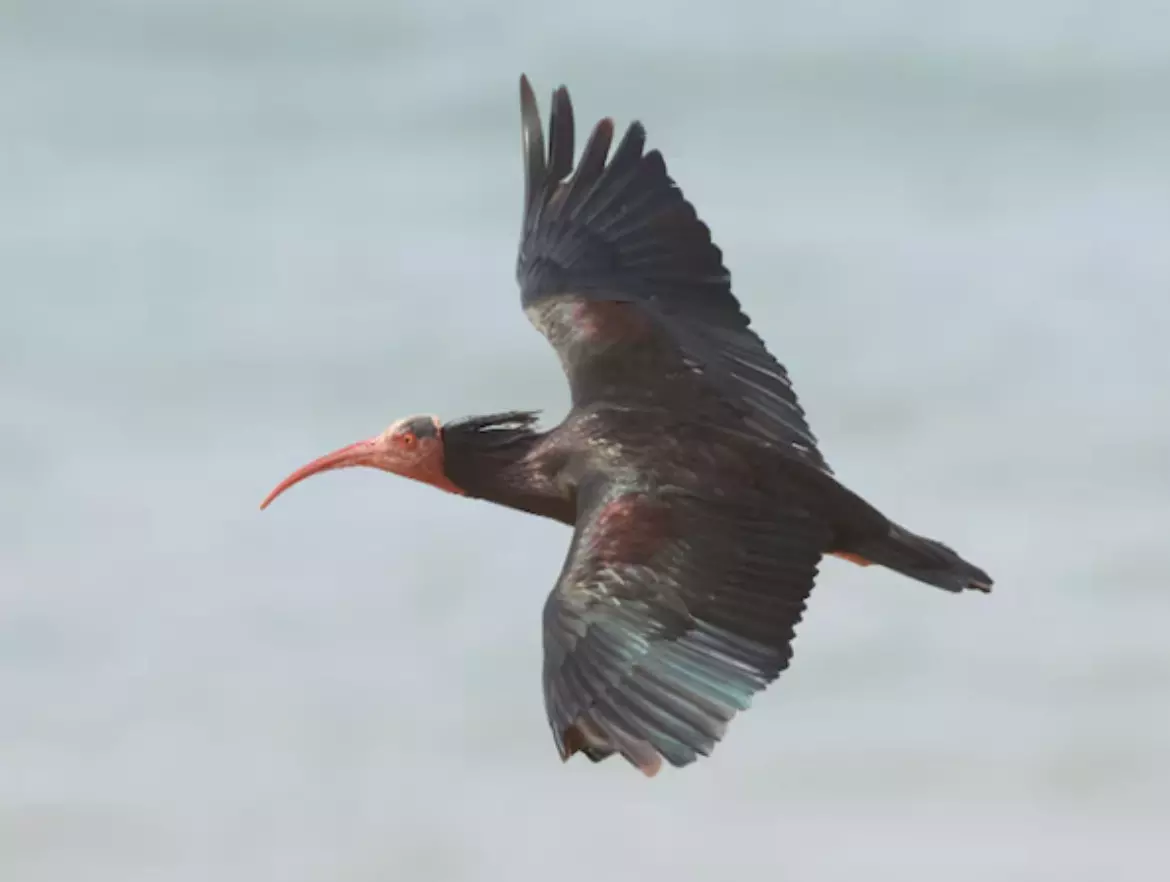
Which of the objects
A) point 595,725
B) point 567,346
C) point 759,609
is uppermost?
point 567,346

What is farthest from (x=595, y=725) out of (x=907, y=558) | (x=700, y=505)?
(x=907, y=558)

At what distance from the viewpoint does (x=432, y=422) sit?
40.6 ft

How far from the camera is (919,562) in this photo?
11438mm

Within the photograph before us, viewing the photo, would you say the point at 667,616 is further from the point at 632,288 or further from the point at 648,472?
the point at 632,288

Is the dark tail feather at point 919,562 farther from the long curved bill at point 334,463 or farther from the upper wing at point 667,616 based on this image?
the long curved bill at point 334,463

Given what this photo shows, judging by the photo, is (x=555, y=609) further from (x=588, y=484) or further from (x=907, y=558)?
(x=907, y=558)

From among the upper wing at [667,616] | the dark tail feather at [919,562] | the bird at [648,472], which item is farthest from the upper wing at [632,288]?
the upper wing at [667,616]

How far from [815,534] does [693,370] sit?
1.27 m

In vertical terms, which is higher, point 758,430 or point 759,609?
point 758,430

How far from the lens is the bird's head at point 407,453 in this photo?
40.5 ft

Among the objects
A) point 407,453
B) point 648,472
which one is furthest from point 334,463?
point 648,472

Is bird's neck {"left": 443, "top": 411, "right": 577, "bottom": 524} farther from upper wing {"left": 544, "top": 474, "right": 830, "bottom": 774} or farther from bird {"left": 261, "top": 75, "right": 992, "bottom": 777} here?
upper wing {"left": 544, "top": 474, "right": 830, "bottom": 774}

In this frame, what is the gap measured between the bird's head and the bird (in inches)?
0.4

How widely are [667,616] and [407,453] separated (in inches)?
96.3
